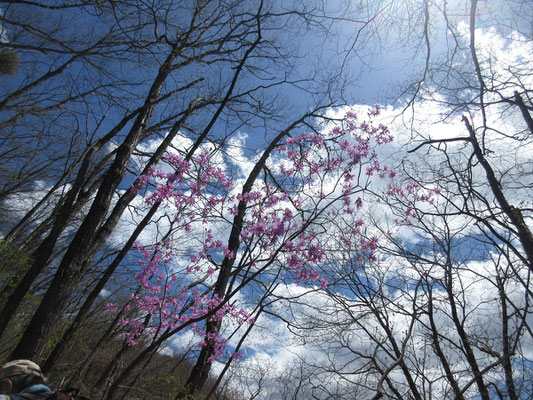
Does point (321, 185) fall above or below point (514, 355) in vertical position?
above

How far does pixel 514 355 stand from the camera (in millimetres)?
5883

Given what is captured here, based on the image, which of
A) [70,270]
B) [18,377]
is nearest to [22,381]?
[18,377]

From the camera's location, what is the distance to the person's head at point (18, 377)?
1967mm

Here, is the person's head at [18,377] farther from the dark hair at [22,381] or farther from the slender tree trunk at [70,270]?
the slender tree trunk at [70,270]

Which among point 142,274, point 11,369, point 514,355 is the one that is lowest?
point 11,369

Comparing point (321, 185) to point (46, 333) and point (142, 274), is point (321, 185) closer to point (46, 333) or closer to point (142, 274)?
point (142, 274)

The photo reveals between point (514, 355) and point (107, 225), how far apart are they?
807cm

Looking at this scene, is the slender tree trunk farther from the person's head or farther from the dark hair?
the dark hair

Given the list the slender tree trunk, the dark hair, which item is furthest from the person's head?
the slender tree trunk

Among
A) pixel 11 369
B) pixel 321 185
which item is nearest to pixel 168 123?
pixel 321 185

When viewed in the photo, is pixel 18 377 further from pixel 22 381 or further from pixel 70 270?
pixel 70 270

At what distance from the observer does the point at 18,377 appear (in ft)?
6.64

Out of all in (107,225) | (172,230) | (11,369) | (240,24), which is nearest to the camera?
(11,369)

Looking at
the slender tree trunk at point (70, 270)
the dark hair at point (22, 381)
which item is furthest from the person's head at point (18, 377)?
the slender tree trunk at point (70, 270)
